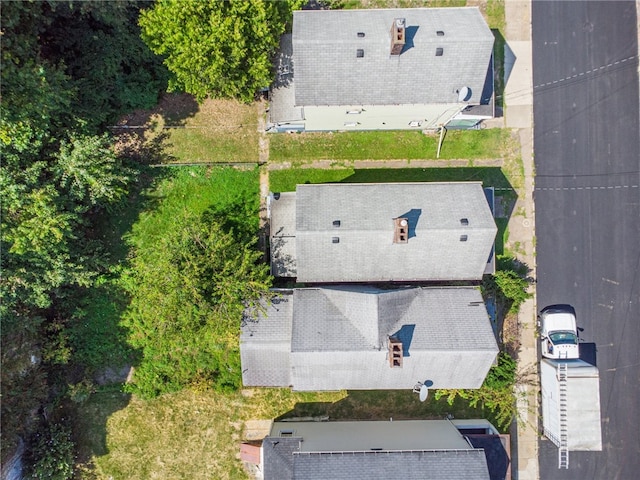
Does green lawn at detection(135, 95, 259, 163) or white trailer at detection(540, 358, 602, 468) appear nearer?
white trailer at detection(540, 358, 602, 468)

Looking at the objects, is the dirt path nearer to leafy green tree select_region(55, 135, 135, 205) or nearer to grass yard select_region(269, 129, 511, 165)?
grass yard select_region(269, 129, 511, 165)

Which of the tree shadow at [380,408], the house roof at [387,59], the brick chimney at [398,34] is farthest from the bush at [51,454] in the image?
the brick chimney at [398,34]

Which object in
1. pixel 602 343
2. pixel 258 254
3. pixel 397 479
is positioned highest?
pixel 258 254

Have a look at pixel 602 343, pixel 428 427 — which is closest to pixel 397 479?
pixel 428 427

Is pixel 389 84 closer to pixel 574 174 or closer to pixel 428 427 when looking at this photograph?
pixel 574 174

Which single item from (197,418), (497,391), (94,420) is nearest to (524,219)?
(497,391)

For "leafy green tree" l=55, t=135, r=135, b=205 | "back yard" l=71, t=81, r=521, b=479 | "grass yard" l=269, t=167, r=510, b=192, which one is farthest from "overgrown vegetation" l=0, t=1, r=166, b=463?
"grass yard" l=269, t=167, r=510, b=192

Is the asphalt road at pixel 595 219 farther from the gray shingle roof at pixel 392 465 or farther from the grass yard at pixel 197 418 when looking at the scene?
the gray shingle roof at pixel 392 465
